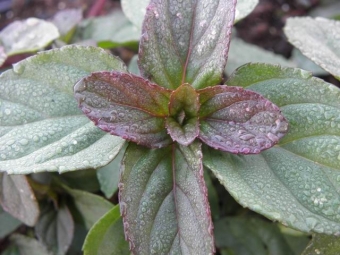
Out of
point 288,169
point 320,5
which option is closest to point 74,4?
point 320,5

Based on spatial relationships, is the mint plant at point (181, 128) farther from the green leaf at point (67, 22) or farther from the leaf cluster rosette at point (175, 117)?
the green leaf at point (67, 22)

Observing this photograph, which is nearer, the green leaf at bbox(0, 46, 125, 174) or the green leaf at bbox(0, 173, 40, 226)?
the green leaf at bbox(0, 46, 125, 174)

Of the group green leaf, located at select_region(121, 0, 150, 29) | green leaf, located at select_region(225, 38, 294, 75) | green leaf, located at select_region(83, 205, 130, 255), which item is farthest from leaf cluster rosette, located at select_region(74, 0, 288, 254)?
green leaf, located at select_region(225, 38, 294, 75)

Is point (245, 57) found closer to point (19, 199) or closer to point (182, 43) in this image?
point (182, 43)

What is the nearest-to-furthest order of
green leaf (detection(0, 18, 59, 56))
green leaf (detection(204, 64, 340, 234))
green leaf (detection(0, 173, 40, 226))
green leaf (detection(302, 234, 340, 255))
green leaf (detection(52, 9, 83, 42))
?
1. green leaf (detection(204, 64, 340, 234))
2. green leaf (detection(302, 234, 340, 255))
3. green leaf (detection(0, 173, 40, 226))
4. green leaf (detection(0, 18, 59, 56))
5. green leaf (detection(52, 9, 83, 42))

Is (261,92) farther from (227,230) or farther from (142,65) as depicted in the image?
(227,230)

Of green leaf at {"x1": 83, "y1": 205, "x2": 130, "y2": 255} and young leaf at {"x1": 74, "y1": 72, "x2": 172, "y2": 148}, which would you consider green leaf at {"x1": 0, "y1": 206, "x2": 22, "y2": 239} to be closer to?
green leaf at {"x1": 83, "y1": 205, "x2": 130, "y2": 255}
